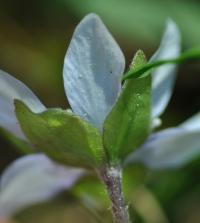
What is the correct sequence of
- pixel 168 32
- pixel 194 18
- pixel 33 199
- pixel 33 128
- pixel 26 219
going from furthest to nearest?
pixel 194 18 → pixel 26 219 → pixel 33 199 → pixel 168 32 → pixel 33 128

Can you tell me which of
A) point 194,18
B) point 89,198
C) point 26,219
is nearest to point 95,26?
point 89,198

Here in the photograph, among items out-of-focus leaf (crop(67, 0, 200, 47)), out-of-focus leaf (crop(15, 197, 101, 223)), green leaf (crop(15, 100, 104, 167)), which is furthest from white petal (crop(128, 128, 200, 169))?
out-of-focus leaf (crop(67, 0, 200, 47))

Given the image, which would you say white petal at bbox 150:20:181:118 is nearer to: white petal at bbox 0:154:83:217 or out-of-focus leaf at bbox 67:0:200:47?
white petal at bbox 0:154:83:217

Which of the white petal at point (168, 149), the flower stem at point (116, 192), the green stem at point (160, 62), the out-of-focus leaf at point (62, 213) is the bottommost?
the out-of-focus leaf at point (62, 213)

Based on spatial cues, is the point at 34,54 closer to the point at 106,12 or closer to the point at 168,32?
the point at 106,12


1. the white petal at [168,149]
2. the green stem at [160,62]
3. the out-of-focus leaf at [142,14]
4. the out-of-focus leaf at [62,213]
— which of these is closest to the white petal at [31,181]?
the white petal at [168,149]

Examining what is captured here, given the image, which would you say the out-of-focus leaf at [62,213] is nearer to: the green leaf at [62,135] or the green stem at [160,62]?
the green leaf at [62,135]
